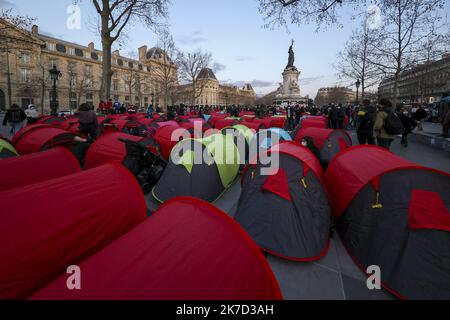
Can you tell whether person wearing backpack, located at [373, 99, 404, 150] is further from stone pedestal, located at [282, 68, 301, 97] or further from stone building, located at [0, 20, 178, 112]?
stone pedestal, located at [282, 68, 301, 97]

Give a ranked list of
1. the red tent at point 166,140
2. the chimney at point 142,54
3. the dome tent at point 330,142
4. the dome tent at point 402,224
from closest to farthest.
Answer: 1. the dome tent at point 402,224
2. the dome tent at point 330,142
3. the red tent at point 166,140
4. the chimney at point 142,54

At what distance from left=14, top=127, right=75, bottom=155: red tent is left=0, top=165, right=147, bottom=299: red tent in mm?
4322

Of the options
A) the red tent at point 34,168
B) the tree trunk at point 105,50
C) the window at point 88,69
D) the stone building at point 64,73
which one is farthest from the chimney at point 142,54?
the red tent at point 34,168

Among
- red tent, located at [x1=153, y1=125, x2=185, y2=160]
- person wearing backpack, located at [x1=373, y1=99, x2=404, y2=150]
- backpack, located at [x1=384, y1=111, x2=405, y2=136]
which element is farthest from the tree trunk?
backpack, located at [x1=384, y1=111, x2=405, y2=136]

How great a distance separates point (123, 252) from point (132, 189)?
3.81ft

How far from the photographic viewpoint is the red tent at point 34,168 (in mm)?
2991

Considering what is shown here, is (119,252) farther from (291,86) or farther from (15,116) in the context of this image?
(291,86)

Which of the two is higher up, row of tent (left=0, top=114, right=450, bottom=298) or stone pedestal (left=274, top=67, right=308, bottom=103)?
stone pedestal (left=274, top=67, right=308, bottom=103)

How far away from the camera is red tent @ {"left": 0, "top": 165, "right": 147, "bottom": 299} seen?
1606 mm

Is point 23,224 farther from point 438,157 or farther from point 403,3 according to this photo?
point 403,3

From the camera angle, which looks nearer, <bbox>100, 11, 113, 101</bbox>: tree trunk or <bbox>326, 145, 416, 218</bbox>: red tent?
<bbox>326, 145, 416, 218</bbox>: red tent

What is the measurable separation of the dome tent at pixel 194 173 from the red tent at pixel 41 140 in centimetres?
294

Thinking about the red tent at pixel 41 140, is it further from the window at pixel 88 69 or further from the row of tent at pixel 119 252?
the window at pixel 88 69

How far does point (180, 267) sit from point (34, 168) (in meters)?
3.19
